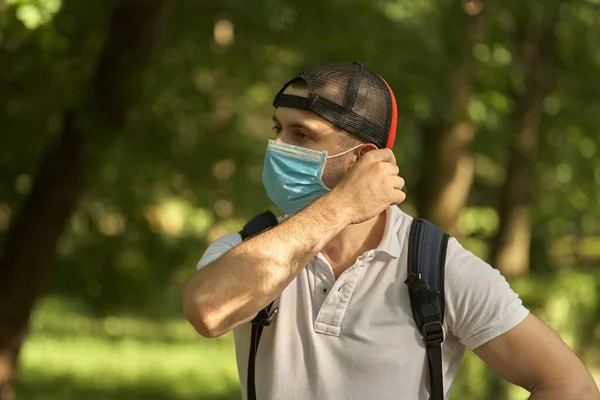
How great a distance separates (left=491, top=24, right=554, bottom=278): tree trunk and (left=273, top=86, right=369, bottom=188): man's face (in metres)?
11.1

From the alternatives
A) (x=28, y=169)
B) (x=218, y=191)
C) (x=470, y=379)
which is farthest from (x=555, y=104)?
(x=28, y=169)

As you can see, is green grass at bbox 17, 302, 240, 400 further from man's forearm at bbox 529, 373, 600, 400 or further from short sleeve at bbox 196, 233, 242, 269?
man's forearm at bbox 529, 373, 600, 400

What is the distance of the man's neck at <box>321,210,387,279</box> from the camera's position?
3.53 metres

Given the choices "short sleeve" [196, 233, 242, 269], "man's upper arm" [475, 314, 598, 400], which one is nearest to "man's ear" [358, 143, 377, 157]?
"short sleeve" [196, 233, 242, 269]

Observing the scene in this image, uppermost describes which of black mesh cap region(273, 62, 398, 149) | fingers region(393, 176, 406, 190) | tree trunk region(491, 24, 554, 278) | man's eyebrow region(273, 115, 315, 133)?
black mesh cap region(273, 62, 398, 149)

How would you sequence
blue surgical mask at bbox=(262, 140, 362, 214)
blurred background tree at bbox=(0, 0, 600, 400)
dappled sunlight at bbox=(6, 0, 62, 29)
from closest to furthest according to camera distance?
blue surgical mask at bbox=(262, 140, 362, 214)
dappled sunlight at bbox=(6, 0, 62, 29)
blurred background tree at bbox=(0, 0, 600, 400)

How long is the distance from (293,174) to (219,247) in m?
0.35

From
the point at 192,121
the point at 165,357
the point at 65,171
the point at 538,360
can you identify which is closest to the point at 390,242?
the point at 538,360

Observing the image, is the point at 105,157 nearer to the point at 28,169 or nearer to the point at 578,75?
the point at 28,169

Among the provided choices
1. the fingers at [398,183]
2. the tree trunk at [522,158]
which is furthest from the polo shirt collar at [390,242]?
the tree trunk at [522,158]

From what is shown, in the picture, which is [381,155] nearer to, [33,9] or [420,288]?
[420,288]

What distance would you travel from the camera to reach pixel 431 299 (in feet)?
10.6

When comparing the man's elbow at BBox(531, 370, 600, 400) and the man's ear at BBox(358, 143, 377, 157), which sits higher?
the man's ear at BBox(358, 143, 377, 157)

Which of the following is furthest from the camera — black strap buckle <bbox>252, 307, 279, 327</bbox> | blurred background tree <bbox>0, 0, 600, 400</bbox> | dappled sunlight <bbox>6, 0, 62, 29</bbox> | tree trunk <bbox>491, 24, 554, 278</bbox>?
tree trunk <bbox>491, 24, 554, 278</bbox>
